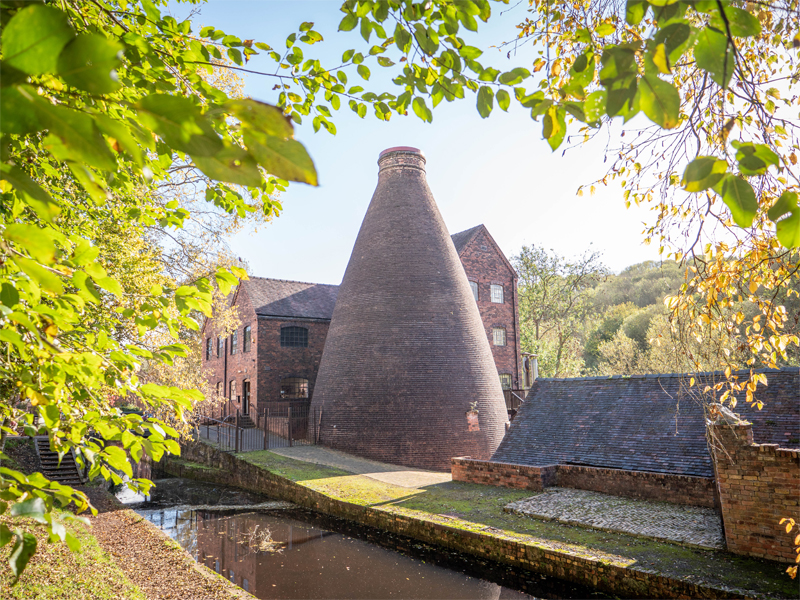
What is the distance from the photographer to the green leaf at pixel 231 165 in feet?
2.85

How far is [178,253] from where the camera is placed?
1344cm

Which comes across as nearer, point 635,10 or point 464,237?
point 635,10

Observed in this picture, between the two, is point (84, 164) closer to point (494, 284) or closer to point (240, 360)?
point (240, 360)

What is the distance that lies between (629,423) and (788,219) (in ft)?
35.5

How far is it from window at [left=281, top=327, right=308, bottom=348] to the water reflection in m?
12.0

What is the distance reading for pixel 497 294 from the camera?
2583cm

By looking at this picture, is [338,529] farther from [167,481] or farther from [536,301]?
[536,301]

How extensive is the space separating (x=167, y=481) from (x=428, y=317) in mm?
11084

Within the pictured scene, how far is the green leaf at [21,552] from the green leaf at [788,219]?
209 cm

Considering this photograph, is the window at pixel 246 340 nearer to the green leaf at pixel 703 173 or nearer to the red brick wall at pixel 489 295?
the red brick wall at pixel 489 295

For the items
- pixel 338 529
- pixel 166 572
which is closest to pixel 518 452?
pixel 338 529

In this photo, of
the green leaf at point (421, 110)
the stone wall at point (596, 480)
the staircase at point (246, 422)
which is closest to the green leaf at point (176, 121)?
the green leaf at point (421, 110)

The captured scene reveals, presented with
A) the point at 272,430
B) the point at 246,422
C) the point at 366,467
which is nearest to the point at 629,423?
the point at 366,467

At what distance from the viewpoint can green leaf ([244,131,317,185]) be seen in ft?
2.98
